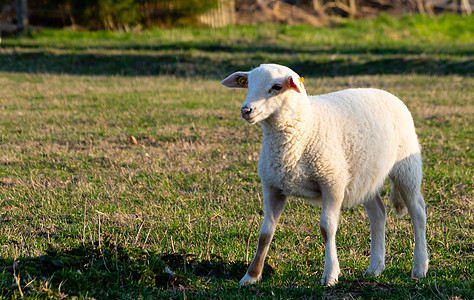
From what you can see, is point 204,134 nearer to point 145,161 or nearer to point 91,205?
point 145,161

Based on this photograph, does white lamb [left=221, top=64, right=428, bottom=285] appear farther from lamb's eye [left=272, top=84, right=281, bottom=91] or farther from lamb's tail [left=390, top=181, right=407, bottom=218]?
lamb's tail [left=390, top=181, right=407, bottom=218]

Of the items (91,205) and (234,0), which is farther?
(234,0)

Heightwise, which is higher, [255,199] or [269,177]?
[269,177]

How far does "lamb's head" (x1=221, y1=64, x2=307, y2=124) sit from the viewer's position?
424cm

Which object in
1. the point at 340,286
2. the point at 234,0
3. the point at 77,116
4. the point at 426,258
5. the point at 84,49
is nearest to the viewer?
the point at 340,286

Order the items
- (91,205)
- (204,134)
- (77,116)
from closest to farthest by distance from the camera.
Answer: (91,205) → (204,134) → (77,116)

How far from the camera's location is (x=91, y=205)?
6.54m

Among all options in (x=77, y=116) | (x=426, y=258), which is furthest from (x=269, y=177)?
(x=77, y=116)

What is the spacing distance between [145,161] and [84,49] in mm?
12970

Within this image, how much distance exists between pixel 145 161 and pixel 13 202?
2.28 m

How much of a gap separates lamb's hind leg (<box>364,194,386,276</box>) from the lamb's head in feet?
4.58

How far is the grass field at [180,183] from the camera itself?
14.6ft

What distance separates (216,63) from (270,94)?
14.7m

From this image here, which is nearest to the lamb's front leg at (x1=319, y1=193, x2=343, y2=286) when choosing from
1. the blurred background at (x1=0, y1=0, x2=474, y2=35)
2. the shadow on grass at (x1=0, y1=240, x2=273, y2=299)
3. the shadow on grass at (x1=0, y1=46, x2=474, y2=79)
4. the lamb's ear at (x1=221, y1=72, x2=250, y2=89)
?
the shadow on grass at (x1=0, y1=240, x2=273, y2=299)
